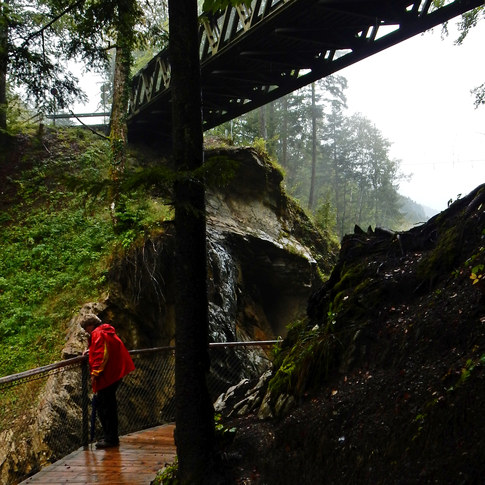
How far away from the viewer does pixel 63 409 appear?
25.0 ft

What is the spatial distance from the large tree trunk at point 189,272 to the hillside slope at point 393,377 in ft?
1.32

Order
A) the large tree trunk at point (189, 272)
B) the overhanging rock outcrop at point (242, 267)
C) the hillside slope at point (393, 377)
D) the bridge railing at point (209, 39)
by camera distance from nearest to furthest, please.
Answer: the hillside slope at point (393, 377) < the large tree trunk at point (189, 272) < the bridge railing at point (209, 39) < the overhanging rock outcrop at point (242, 267)

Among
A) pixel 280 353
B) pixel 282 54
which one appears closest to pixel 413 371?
pixel 280 353

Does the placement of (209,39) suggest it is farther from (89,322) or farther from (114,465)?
(114,465)

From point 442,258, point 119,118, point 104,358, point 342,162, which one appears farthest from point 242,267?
point 342,162

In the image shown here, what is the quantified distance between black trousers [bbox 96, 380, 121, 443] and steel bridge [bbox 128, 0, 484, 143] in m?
6.53

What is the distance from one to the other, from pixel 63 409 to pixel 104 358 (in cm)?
219

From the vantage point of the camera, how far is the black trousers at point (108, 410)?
6.34 metres

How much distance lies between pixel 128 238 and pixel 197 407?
7142 millimetres

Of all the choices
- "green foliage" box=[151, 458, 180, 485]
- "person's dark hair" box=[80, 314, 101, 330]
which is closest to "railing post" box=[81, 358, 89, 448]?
"person's dark hair" box=[80, 314, 101, 330]

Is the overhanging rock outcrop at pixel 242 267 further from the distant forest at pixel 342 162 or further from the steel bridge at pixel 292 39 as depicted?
the distant forest at pixel 342 162

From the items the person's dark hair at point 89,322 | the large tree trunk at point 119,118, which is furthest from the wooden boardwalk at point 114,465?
the large tree trunk at point 119,118

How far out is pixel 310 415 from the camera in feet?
13.2

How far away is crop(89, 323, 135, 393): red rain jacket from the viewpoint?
6.21 meters
